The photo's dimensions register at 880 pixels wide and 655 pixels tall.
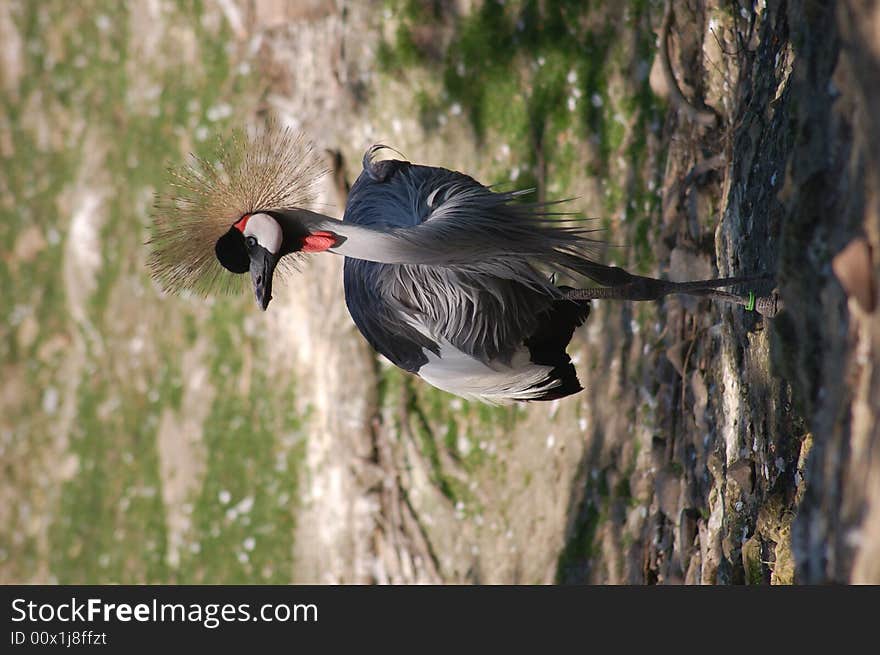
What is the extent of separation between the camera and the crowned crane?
3.40 metres

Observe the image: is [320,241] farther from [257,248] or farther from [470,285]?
[470,285]

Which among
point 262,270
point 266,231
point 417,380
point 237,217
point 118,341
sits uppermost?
point 118,341

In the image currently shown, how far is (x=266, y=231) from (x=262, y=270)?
131mm

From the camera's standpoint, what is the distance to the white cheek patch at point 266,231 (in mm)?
3332

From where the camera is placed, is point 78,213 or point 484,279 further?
point 78,213

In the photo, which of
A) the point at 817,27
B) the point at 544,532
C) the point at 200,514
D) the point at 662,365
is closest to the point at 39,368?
the point at 200,514

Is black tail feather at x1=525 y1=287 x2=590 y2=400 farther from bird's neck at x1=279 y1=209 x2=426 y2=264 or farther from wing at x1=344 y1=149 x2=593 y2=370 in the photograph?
bird's neck at x1=279 y1=209 x2=426 y2=264

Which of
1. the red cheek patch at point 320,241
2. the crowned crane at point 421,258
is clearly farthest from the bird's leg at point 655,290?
the red cheek patch at point 320,241

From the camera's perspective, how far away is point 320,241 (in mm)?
3385

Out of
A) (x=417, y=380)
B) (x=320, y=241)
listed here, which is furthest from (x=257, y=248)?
(x=417, y=380)

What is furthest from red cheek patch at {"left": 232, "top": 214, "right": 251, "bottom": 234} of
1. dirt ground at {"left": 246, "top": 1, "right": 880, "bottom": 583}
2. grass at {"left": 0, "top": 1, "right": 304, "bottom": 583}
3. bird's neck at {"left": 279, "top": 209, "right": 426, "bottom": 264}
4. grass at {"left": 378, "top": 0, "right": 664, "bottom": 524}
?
grass at {"left": 0, "top": 1, "right": 304, "bottom": 583}

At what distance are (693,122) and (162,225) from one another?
8.92 ft
